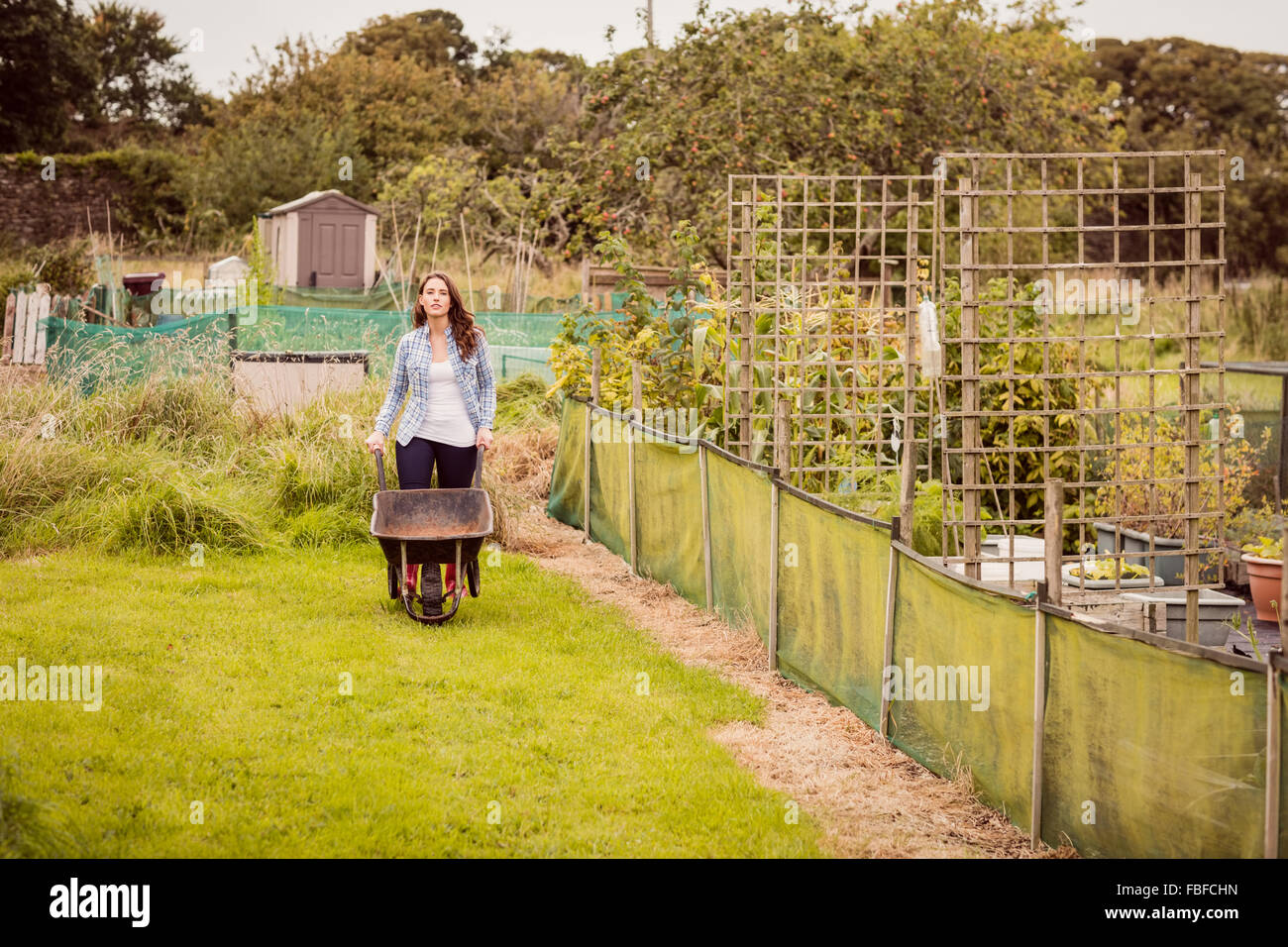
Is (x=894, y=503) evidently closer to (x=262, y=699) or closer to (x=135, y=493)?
(x=262, y=699)

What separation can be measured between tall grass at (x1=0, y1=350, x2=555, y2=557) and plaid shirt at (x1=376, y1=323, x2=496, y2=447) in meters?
1.99

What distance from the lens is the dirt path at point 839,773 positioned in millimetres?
4527

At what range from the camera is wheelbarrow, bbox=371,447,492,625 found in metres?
6.76

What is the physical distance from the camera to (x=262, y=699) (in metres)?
5.71

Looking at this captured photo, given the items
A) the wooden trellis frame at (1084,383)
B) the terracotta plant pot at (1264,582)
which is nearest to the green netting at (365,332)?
Result: the wooden trellis frame at (1084,383)

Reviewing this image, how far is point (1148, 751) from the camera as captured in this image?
389cm

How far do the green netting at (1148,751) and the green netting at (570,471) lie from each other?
659 cm

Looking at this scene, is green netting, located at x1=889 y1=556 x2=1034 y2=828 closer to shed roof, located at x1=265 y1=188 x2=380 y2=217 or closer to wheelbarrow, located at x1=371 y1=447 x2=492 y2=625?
wheelbarrow, located at x1=371 y1=447 x2=492 y2=625

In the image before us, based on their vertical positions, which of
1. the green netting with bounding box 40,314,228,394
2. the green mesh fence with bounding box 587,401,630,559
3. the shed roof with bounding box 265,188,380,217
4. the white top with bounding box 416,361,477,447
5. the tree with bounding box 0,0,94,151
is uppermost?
the tree with bounding box 0,0,94,151

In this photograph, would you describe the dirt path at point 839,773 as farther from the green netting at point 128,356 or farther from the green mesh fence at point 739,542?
the green netting at point 128,356

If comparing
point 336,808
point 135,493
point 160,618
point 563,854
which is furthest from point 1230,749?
point 135,493

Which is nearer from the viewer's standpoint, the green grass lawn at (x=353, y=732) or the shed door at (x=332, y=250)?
the green grass lawn at (x=353, y=732)

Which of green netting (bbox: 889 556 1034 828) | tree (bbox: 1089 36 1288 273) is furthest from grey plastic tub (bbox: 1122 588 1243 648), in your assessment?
tree (bbox: 1089 36 1288 273)

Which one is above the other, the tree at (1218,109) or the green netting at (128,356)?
the tree at (1218,109)
